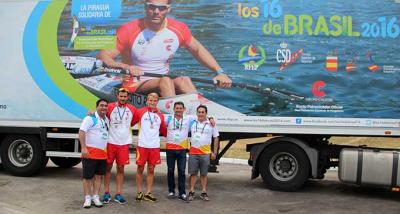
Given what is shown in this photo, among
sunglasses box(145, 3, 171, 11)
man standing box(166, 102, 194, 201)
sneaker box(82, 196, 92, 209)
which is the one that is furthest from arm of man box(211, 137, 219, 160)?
sunglasses box(145, 3, 171, 11)

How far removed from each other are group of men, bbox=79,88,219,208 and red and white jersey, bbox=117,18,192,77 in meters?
1.09

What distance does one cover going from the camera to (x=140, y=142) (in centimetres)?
777

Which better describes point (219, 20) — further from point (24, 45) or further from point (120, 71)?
point (24, 45)

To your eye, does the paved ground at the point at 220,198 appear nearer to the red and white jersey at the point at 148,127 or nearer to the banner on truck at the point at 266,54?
the red and white jersey at the point at 148,127

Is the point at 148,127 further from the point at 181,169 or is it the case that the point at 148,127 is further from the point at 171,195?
the point at 171,195

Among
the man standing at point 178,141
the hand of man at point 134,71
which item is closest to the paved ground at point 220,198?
the man standing at point 178,141

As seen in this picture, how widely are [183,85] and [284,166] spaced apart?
2292 mm

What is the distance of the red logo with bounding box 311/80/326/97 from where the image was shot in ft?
27.3

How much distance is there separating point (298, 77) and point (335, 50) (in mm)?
749

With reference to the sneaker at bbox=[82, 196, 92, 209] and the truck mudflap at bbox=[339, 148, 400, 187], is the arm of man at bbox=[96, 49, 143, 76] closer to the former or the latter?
the sneaker at bbox=[82, 196, 92, 209]

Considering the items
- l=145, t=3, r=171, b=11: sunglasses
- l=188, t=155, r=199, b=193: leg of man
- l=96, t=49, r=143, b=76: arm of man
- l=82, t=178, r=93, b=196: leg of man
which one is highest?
l=145, t=3, r=171, b=11: sunglasses

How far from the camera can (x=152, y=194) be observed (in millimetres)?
8328

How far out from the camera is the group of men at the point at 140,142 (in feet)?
24.2

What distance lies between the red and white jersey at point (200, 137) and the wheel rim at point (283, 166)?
1.43 metres
